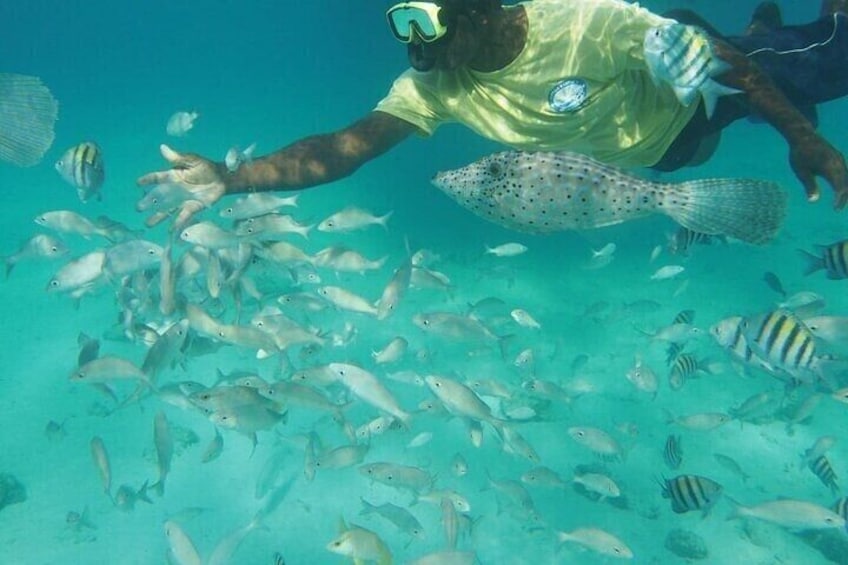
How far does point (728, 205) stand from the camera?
311 centimetres

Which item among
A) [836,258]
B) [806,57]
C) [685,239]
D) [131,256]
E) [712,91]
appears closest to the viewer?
[712,91]

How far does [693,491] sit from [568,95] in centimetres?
324

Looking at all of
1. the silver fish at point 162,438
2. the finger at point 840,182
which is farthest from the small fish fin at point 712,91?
the silver fish at point 162,438

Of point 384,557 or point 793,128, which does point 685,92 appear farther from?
point 384,557

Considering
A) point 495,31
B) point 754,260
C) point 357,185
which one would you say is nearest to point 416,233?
point 357,185

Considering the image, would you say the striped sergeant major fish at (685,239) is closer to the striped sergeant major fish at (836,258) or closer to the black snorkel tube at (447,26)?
the striped sergeant major fish at (836,258)

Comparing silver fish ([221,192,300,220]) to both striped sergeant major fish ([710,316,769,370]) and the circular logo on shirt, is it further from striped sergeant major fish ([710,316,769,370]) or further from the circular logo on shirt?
striped sergeant major fish ([710,316,769,370])

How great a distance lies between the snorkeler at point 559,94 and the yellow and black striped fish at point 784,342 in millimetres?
1342

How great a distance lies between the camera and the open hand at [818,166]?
315 centimetres

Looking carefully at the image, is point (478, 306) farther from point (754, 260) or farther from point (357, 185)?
point (357, 185)

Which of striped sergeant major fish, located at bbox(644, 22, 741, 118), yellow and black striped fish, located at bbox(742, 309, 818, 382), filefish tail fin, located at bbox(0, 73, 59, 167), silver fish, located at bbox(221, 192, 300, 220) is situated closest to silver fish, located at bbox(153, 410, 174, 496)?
silver fish, located at bbox(221, 192, 300, 220)

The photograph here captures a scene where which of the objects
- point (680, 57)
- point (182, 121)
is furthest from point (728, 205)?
point (182, 121)

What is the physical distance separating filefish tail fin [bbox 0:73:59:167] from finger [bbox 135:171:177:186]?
23.5 inches

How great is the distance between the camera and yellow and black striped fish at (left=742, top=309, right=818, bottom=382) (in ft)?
13.7
